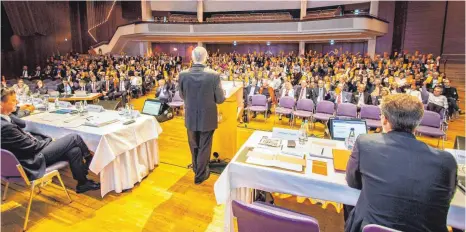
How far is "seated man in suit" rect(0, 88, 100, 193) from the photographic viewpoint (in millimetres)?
2607

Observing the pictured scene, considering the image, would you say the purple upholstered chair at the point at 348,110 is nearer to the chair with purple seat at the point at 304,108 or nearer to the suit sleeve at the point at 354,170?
the chair with purple seat at the point at 304,108

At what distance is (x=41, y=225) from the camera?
105 inches

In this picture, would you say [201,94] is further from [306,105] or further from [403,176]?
[306,105]

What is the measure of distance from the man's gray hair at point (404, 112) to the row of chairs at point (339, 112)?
365 cm

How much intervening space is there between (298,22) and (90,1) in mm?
13622

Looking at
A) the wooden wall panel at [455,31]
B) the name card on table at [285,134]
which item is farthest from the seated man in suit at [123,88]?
the wooden wall panel at [455,31]

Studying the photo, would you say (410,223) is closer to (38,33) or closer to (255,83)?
(255,83)

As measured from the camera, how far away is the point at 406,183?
1.33 meters

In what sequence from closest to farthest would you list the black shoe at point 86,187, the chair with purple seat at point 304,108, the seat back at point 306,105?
the black shoe at point 86,187, the chair with purple seat at point 304,108, the seat back at point 306,105

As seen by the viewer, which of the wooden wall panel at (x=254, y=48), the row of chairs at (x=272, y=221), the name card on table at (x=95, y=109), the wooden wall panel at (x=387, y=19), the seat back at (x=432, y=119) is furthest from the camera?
the wooden wall panel at (x=254, y=48)

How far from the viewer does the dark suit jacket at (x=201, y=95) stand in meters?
3.10

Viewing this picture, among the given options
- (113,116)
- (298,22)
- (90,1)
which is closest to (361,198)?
(113,116)

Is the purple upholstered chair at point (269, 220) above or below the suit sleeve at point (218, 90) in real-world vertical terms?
below

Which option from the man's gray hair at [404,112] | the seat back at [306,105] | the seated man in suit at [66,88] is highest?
the man's gray hair at [404,112]
